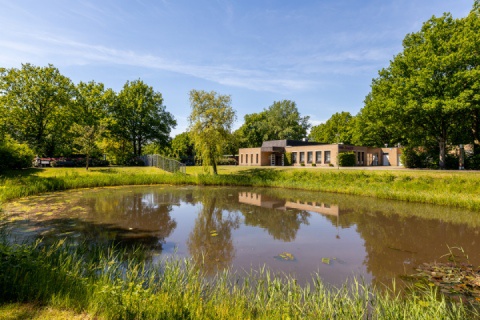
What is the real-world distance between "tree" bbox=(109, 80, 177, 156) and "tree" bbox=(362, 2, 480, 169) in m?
33.1

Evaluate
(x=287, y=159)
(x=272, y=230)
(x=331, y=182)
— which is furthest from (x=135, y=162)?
(x=272, y=230)

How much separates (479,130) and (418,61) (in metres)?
9.86

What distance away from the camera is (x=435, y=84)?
24.7 meters

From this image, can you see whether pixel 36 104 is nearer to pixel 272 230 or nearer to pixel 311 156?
pixel 272 230

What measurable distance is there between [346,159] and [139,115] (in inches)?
→ 1317

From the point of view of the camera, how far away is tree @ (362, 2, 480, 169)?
22.9m

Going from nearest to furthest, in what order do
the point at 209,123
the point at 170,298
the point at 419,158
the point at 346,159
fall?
the point at 170,298 < the point at 209,123 < the point at 419,158 < the point at 346,159

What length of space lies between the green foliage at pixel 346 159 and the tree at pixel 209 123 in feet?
60.2

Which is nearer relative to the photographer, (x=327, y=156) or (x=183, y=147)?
(x=327, y=156)

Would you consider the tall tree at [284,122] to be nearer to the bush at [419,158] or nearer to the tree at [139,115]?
the tree at [139,115]

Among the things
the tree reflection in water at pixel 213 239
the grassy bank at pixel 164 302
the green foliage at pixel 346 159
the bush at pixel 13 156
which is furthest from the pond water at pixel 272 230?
the green foliage at pixel 346 159

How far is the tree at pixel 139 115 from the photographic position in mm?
A: 41812

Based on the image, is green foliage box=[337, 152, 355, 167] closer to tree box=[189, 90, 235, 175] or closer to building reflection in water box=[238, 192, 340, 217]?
tree box=[189, 90, 235, 175]

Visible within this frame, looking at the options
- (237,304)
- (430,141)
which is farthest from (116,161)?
(430,141)
